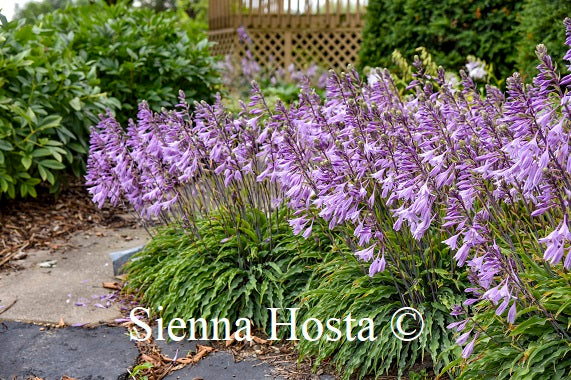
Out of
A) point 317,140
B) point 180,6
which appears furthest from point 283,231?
point 180,6

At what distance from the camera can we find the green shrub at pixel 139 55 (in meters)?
7.14

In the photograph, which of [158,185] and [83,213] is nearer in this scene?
[158,185]

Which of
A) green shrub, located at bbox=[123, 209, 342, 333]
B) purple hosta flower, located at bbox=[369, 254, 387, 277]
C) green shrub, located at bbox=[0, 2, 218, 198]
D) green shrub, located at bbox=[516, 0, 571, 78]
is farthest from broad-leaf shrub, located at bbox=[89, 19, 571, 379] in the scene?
green shrub, located at bbox=[516, 0, 571, 78]

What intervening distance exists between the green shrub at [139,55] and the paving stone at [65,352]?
3.35m

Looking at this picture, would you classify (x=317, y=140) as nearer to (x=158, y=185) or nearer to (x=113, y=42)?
(x=158, y=185)

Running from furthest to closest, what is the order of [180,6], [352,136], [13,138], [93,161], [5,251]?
[180,6]
[13,138]
[5,251]
[93,161]
[352,136]

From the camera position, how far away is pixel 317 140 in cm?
341

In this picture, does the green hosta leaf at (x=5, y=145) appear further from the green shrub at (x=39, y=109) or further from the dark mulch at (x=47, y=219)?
the dark mulch at (x=47, y=219)

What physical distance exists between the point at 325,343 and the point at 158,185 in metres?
1.48

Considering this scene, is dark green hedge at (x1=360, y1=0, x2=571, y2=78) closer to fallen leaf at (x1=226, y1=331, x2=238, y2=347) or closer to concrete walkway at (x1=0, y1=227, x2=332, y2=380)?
concrete walkway at (x1=0, y1=227, x2=332, y2=380)

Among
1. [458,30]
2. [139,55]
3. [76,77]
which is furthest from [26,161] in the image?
[458,30]

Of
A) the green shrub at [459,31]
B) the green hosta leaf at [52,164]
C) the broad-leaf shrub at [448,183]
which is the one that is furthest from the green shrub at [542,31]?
the green hosta leaf at [52,164]

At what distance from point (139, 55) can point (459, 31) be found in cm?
354

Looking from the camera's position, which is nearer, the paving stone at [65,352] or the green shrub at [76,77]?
the paving stone at [65,352]
